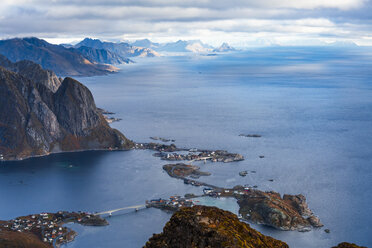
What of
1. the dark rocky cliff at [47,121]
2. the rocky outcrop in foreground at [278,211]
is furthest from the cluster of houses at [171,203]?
the dark rocky cliff at [47,121]

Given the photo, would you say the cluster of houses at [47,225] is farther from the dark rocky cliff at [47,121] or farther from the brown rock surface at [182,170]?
the dark rocky cliff at [47,121]

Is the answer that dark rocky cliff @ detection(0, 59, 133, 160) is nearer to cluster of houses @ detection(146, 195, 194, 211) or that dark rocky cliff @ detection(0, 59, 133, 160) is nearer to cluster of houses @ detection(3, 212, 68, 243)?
cluster of houses @ detection(146, 195, 194, 211)

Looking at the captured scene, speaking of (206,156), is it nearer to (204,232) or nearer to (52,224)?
(52,224)

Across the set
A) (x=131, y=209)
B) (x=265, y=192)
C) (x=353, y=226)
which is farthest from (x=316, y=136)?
(x=131, y=209)

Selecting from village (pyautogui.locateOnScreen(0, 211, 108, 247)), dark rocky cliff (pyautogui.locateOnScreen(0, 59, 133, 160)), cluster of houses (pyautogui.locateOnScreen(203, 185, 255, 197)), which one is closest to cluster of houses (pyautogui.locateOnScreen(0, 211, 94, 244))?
village (pyautogui.locateOnScreen(0, 211, 108, 247))

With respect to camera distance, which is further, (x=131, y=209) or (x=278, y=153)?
(x=278, y=153)

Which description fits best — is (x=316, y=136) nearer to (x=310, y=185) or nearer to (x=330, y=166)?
(x=330, y=166)
